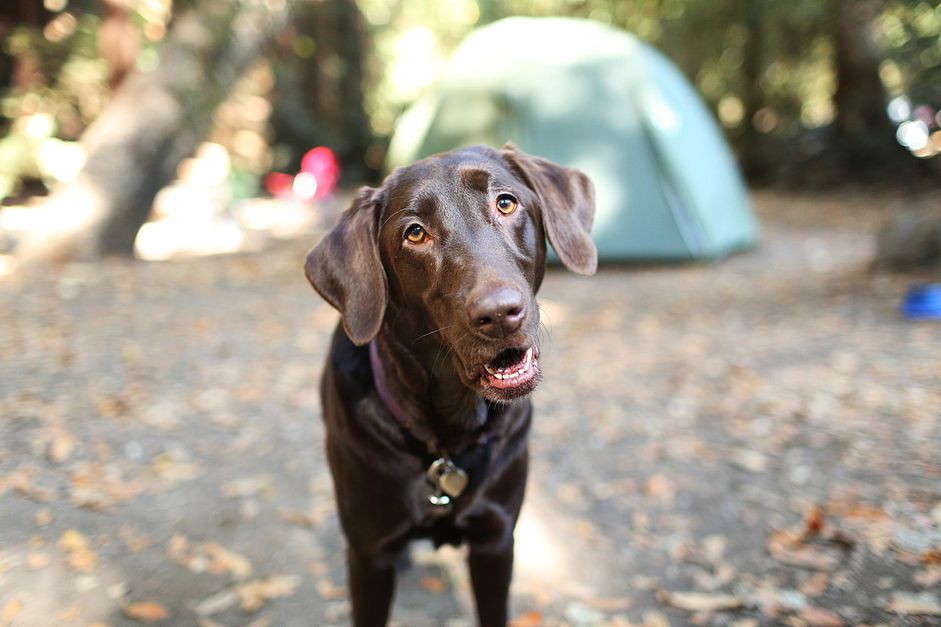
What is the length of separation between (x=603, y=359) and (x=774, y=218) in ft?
26.5

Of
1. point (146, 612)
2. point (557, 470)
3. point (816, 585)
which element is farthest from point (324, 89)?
point (816, 585)

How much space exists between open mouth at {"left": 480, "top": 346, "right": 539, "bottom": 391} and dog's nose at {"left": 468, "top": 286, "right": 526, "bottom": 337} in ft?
0.35

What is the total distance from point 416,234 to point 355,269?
20 cm

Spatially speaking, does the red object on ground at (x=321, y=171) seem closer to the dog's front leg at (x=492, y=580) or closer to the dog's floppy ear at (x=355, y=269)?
the dog's floppy ear at (x=355, y=269)

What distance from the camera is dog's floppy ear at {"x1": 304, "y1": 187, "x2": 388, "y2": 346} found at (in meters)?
2.04

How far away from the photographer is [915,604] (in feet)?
8.55

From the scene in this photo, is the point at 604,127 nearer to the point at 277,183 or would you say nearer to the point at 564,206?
the point at 564,206

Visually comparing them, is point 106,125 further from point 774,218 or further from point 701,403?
point 774,218

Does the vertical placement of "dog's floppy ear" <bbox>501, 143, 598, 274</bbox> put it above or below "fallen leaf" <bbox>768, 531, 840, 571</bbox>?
above

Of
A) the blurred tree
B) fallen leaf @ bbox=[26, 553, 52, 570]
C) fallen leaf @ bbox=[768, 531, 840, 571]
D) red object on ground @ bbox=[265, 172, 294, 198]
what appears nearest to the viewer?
fallen leaf @ bbox=[26, 553, 52, 570]

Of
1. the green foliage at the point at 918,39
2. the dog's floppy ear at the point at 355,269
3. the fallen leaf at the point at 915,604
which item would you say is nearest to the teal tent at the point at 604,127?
the green foliage at the point at 918,39

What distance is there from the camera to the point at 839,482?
3533 millimetres

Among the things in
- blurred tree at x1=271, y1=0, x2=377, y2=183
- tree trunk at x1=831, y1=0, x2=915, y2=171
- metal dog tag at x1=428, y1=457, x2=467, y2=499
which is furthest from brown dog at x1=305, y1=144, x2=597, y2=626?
blurred tree at x1=271, y1=0, x2=377, y2=183

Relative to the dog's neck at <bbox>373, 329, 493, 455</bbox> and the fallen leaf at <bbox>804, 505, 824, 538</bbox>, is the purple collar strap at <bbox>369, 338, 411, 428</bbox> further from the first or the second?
the fallen leaf at <bbox>804, 505, 824, 538</bbox>
